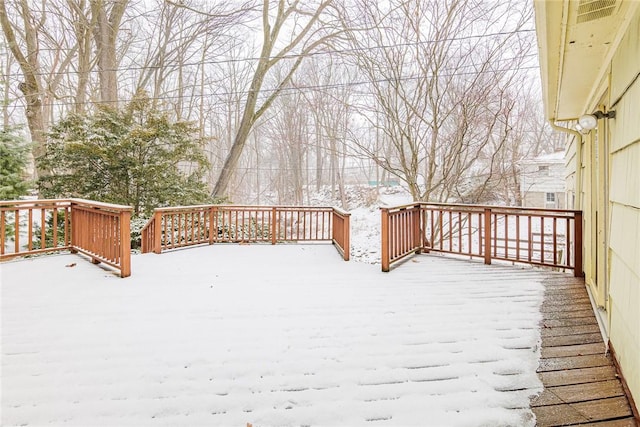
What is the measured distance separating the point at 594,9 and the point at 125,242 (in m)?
4.76

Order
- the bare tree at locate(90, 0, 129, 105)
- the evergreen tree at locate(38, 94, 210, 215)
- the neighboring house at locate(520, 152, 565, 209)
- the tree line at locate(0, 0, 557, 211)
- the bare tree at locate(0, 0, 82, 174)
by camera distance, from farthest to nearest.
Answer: the neighboring house at locate(520, 152, 565, 209) < the bare tree at locate(90, 0, 129, 105) < the bare tree at locate(0, 0, 82, 174) < the evergreen tree at locate(38, 94, 210, 215) < the tree line at locate(0, 0, 557, 211)

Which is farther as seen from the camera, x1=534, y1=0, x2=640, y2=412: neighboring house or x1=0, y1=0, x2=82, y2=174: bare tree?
x1=0, y1=0, x2=82, y2=174: bare tree

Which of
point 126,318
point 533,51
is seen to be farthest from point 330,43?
point 126,318

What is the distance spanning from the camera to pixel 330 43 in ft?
35.6

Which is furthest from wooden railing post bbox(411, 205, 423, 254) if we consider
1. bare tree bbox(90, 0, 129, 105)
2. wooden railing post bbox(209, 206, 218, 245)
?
bare tree bbox(90, 0, 129, 105)

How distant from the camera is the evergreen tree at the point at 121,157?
7.98 meters

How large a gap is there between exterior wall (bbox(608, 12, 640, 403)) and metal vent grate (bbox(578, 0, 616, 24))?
16 cm

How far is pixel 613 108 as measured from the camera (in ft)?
8.32

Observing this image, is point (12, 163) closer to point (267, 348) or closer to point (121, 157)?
point (121, 157)

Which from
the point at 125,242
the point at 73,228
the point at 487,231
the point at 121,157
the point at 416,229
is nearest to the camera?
A: the point at 125,242

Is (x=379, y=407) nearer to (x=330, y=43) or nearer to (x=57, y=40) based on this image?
(x=330, y=43)

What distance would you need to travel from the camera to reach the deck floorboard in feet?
6.07

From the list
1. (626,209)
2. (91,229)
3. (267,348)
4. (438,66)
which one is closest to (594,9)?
(626,209)

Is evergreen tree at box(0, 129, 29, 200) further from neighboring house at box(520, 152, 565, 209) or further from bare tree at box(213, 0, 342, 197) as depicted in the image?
neighboring house at box(520, 152, 565, 209)
